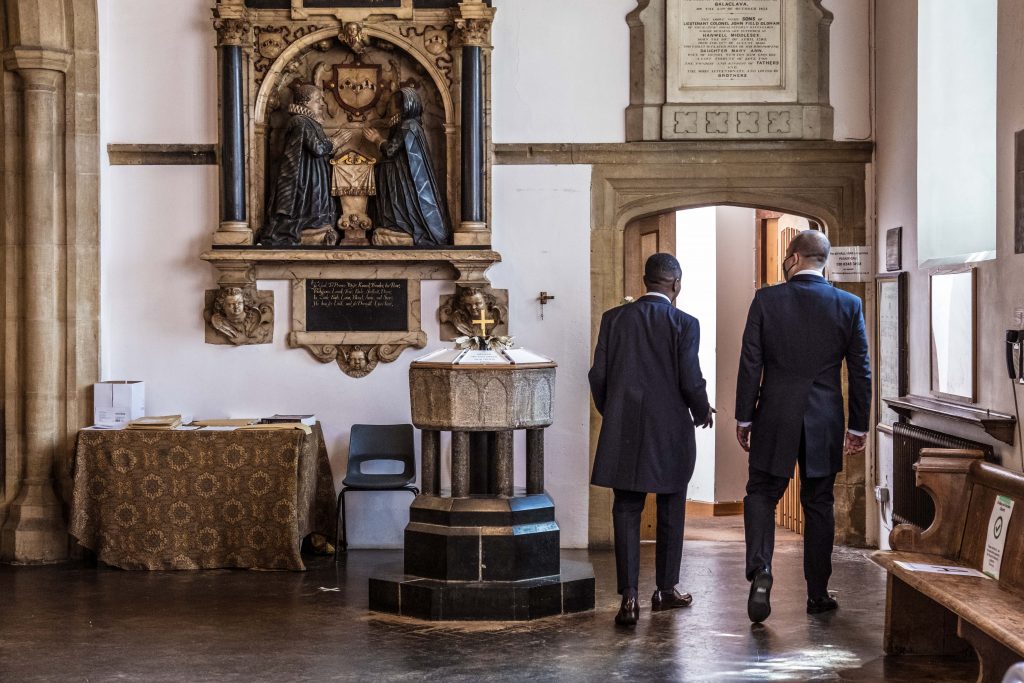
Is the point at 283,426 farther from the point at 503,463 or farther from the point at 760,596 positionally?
the point at 760,596

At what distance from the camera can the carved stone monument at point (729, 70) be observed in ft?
25.6

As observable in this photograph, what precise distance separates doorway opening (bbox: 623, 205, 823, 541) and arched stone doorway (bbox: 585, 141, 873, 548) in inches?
60.0

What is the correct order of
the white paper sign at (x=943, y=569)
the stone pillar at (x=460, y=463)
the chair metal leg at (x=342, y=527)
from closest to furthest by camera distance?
the white paper sign at (x=943, y=569) → the stone pillar at (x=460, y=463) → the chair metal leg at (x=342, y=527)

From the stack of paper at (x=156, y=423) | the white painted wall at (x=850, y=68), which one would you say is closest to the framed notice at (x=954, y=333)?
the white painted wall at (x=850, y=68)

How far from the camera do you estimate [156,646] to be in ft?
17.7

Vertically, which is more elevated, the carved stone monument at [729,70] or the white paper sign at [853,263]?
the carved stone monument at [729,70]

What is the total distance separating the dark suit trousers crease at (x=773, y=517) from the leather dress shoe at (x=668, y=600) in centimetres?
45

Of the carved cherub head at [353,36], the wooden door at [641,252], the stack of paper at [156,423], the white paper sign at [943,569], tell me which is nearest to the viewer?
the white paper sign at [943,569]

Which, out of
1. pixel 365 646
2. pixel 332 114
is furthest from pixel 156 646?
pixel 332 114

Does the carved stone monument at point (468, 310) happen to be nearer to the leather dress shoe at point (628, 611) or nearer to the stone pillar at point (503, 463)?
the stone pillar at point (503, 463)

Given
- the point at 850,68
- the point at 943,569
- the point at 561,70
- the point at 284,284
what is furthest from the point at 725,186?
the point at 943,569

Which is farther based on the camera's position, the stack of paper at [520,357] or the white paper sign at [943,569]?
the stack of paper at [520,357]

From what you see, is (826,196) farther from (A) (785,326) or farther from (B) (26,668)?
(B) (26,668)

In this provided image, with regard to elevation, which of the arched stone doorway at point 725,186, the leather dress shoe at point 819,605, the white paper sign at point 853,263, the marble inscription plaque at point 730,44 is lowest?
the leather dress shoe at point 819,605
